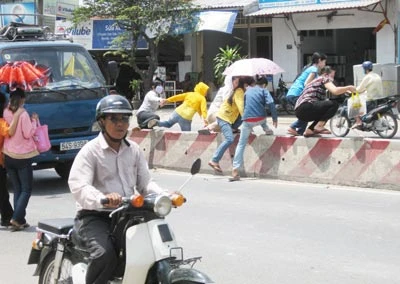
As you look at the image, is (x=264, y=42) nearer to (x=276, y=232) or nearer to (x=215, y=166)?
(x=215, y=166)

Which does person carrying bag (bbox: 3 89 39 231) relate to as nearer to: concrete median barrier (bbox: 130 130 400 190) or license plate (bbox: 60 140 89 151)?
license plate (bbox: 60 140 89 151)

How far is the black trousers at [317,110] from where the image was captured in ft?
34.9

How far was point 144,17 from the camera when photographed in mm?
23938

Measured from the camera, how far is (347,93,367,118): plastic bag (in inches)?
560

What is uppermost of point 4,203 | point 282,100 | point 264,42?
point 264,42

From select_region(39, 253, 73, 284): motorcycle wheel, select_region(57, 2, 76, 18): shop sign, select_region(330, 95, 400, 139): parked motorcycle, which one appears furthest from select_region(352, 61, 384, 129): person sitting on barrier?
select_region(57, 2, 76, 18): shop sign

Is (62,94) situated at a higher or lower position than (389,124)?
higher

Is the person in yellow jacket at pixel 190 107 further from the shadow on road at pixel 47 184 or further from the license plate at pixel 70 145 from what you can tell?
the license plate at pixel 70 145

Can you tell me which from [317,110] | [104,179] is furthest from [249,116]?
[104,179]

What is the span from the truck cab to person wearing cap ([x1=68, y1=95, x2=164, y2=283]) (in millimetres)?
5984

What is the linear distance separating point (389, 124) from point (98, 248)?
1173 centimetres

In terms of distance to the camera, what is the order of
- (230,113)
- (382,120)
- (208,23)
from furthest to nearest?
(208,23), (382,120), (230,113)

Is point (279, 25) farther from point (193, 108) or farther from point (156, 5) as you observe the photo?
point (193, 108)

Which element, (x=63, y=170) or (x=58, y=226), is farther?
(x=63, y=170)
